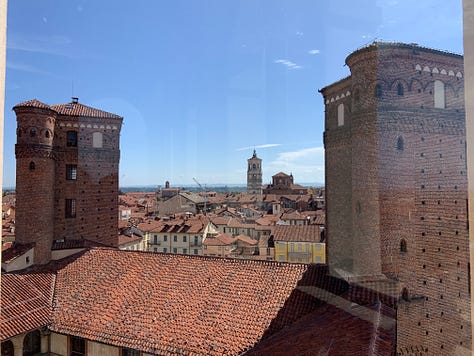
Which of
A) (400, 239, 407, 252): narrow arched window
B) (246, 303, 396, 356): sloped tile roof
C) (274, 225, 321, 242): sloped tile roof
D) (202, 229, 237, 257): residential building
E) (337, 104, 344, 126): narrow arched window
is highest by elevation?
(337, 104, 344, 126): narrow arched window

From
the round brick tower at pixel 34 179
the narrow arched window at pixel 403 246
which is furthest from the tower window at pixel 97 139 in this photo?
the narrow arched window at pixel 403 246

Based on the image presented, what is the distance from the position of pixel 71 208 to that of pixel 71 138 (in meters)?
2.60

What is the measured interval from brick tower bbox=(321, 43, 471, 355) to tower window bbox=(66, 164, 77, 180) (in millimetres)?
9952

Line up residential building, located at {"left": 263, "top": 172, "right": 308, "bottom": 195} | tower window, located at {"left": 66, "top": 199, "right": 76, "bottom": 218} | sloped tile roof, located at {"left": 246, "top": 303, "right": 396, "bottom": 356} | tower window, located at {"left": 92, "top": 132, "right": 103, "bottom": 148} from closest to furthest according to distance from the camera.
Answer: sloped tile roof, located at {"left": 246, "top": 303, "right": 396, "bottom": 356}
tower window, located at {"left": 66, "top": 199, "right": 76, "bottom": 218}
tower window, located at {"left": 92, "top": 132, "right": 103, "bottom": 148}
residential building, located at {"left": 263, "top": 172, "right": 308, "bottom": 195}

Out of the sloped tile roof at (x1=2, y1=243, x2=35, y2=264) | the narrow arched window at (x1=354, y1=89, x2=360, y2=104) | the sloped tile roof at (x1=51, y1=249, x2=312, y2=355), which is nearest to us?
the sloped tile roof at (x1=51, y1=249, x2=312, y2=355)

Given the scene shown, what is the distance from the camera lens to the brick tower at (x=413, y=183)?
7.79 meters

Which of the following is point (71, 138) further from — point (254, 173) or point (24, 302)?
point (254, 173)

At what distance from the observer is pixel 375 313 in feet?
22.3

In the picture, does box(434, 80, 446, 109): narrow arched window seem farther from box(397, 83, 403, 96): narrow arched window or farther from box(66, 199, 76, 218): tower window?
box(66, 199, 76, 218): tower window

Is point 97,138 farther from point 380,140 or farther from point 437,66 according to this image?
point 437,66

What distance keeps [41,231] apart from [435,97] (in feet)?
40.3

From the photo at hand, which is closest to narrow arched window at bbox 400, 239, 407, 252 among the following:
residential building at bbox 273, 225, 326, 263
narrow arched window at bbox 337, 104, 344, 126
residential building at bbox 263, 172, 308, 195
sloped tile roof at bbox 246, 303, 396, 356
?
sloped tile roof at bbox 246, 303, 396, 356

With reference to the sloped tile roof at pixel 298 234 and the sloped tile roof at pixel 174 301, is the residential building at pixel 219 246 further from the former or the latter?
the sloped tile roof at pixel 174 301

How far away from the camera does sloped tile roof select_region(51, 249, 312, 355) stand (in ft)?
22.8
